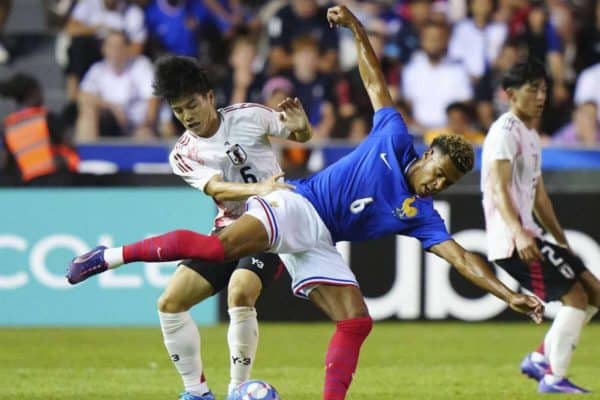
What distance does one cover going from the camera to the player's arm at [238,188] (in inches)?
311

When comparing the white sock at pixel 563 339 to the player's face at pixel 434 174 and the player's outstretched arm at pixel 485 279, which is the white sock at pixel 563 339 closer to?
the player's outstretched arm at pixel 485 279

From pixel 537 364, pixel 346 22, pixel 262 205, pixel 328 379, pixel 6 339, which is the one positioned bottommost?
pixel 6 339

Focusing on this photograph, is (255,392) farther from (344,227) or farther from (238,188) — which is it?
(238,188)

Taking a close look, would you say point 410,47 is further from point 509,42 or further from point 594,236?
point 594,236

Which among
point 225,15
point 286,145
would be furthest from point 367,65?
A: point 225,15

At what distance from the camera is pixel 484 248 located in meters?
13.8

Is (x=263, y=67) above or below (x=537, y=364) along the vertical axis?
above

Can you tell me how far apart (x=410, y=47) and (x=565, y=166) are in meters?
3.37

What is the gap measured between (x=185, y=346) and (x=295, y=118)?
59.2 inches

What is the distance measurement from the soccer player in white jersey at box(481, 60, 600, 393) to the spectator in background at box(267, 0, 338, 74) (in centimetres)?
784

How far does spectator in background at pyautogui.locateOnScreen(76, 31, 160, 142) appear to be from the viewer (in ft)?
54.9

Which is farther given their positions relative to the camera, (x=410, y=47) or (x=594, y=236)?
(x=410, y=47)

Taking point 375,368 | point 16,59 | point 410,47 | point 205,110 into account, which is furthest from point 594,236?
point 16,59

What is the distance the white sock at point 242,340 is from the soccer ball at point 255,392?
33.6 inches
